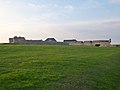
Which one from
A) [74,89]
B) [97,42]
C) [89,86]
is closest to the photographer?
[74,89]

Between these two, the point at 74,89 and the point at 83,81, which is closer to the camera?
the point at 74,89

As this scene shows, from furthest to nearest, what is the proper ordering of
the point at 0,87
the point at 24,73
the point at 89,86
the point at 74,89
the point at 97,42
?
1. the point at 97,42
2. the point at 24,73
3. the point at 89,86
4. the point at 74,89
5. the point at 0,87

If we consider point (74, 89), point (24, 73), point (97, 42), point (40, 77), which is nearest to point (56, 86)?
point (74, 89)

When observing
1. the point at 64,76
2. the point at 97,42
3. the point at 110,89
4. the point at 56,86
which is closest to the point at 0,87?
the point at 56,86

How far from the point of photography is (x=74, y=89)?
16.7 meters

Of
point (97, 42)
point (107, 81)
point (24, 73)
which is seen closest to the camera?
point (24, 73)

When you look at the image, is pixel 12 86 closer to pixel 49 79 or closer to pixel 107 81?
pixel 49 79

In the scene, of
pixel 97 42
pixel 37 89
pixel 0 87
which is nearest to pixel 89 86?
pixel 37 89

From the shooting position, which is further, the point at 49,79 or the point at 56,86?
the point at 49,79

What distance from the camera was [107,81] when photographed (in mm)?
21656

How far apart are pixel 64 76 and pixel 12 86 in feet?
17.1

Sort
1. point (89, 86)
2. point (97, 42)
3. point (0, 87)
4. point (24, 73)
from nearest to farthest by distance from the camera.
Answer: point (0, 87), point (89, 86), point (24, 73), point (97, 42)

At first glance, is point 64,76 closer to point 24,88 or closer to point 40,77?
point 40,77

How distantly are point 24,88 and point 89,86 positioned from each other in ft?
15.6
